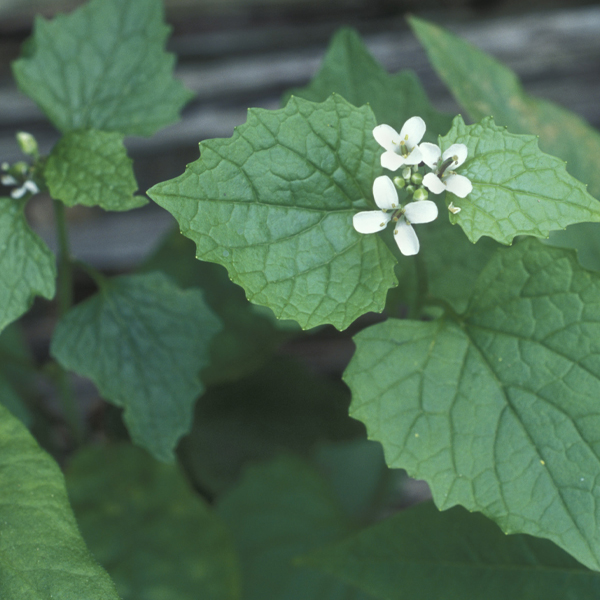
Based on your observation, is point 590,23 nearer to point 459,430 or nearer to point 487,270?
point 487,270

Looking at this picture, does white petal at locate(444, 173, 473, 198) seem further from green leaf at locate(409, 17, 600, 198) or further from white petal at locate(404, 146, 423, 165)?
green leaf at locate(409, 17, 600, 198)

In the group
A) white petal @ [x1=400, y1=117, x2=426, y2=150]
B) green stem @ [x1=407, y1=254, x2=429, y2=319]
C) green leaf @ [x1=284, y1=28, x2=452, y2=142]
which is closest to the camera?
white petal @ [x1=400, y1=117, x2=426, y2=150]

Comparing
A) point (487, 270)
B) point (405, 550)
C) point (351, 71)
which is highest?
point (351, 71)

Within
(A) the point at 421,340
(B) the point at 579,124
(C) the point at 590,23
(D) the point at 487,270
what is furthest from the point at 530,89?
(A) the point at 421,340

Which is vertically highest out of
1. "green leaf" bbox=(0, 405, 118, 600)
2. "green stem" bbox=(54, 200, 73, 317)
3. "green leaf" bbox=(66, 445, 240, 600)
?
"green stem" bbox=(54, 200, 73, 317)

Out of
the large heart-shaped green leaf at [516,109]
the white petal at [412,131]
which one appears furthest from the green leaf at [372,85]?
the white petal at [412,131]

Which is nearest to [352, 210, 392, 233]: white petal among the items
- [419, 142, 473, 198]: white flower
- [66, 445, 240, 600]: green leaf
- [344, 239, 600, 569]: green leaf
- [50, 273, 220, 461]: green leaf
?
[419, 142, 473, 198]: white flower

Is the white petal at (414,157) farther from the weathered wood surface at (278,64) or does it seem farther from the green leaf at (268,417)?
the green leaf at (268,417)
